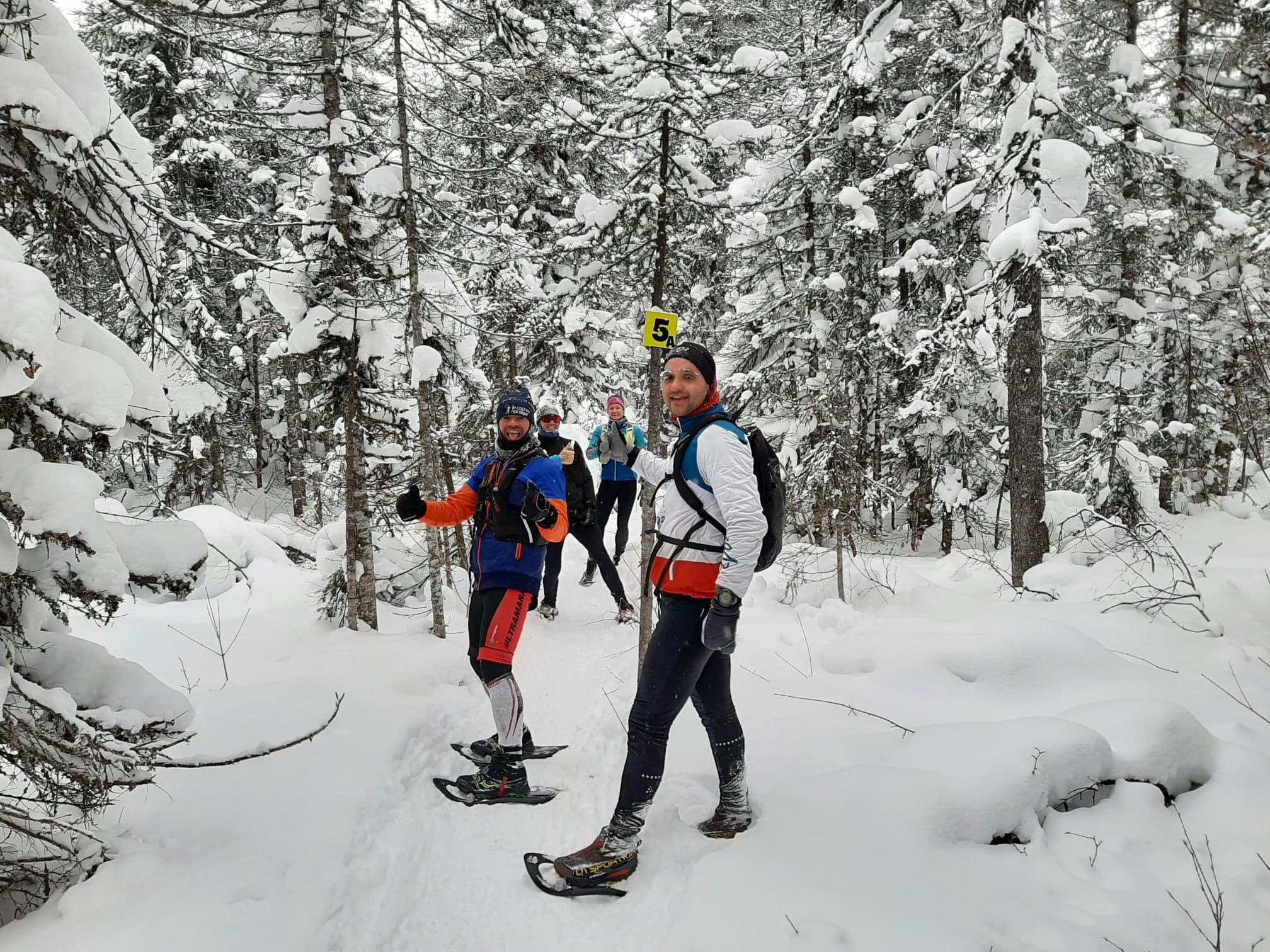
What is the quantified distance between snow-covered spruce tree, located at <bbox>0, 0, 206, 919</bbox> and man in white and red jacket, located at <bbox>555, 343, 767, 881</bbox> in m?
2.44

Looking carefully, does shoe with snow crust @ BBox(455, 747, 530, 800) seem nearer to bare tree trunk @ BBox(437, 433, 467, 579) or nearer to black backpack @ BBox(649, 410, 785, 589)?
black backpack @ BBox(649, 410, 785, 589)

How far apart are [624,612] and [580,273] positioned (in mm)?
5972

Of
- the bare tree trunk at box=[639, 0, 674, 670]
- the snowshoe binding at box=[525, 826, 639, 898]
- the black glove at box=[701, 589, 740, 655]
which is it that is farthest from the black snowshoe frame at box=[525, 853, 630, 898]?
the bare tree trunk at box=[639, 0, 674, 670]

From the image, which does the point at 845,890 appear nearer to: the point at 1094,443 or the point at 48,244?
the point at 48,244

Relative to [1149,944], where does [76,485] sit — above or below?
above

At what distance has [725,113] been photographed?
9273 mm

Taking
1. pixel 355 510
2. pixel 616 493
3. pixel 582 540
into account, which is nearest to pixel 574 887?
pixel 582 540

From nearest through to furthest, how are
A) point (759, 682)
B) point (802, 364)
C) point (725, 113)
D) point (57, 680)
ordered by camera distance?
point (57, 680) → point (759, 682) → point (725, 113) → point (802, 364)

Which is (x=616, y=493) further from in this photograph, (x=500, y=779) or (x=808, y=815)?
(x=808, y=815)

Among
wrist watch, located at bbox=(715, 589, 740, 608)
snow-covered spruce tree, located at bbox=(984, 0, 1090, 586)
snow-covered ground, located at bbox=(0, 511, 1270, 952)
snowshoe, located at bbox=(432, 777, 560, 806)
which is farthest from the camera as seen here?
snow-covered spruce tree, located at bbox=(984, 0, 1090, 586)

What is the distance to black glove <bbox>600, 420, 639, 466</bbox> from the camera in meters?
4.55

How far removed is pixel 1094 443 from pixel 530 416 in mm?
14494

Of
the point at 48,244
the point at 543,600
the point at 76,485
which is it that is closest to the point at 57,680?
the point at 76,485

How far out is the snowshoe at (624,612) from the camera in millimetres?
9305
